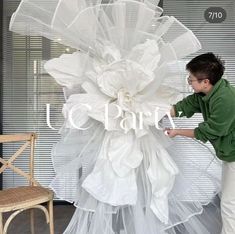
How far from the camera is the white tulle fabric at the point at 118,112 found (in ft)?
4.87

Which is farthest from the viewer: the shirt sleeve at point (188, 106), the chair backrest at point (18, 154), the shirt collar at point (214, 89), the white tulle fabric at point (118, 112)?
the chair backrest at point (18, 154)

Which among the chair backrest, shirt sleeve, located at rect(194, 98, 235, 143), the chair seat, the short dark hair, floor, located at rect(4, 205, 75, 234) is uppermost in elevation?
the short dark hair

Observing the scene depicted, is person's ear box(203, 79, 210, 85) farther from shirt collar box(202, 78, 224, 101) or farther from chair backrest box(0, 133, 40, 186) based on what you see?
chair backrest box(0, 133, 40, 186)

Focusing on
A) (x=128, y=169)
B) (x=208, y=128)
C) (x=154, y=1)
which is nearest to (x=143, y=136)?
(x=128, y=169)

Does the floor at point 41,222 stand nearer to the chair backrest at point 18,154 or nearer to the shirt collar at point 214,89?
the chair backrest at point 18,154

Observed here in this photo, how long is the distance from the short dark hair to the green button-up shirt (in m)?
0.04

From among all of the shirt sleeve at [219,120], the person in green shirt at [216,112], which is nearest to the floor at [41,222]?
the person in green shirt at [216,112]

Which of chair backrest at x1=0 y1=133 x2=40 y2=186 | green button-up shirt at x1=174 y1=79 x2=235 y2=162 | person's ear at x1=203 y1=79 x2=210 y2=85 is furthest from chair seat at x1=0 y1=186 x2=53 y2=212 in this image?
person's ear at x1=203 y1=79 x2=210 y2=85

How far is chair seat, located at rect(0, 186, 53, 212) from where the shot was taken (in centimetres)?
185

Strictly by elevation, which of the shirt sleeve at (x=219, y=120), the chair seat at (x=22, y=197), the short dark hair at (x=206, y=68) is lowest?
the chair seat at (x=22, y=197)

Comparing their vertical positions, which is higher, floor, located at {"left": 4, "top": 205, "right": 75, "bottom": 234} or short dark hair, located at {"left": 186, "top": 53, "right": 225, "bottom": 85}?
short dark hair, located at {"left": 186, "top": 53, "right": 225, "bottom": 85}

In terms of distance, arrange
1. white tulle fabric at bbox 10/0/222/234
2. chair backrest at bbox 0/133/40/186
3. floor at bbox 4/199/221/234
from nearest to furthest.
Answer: white tulle fabric at bbox 10/0/222/234
chair backrest at bbox 0/133/40/186
floor at bbox 4/199/221/234

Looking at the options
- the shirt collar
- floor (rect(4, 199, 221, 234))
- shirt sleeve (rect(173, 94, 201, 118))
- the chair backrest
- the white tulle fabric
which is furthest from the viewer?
floor (rect(4, 199, 221, 234))

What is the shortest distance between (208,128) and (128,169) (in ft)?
1.23
